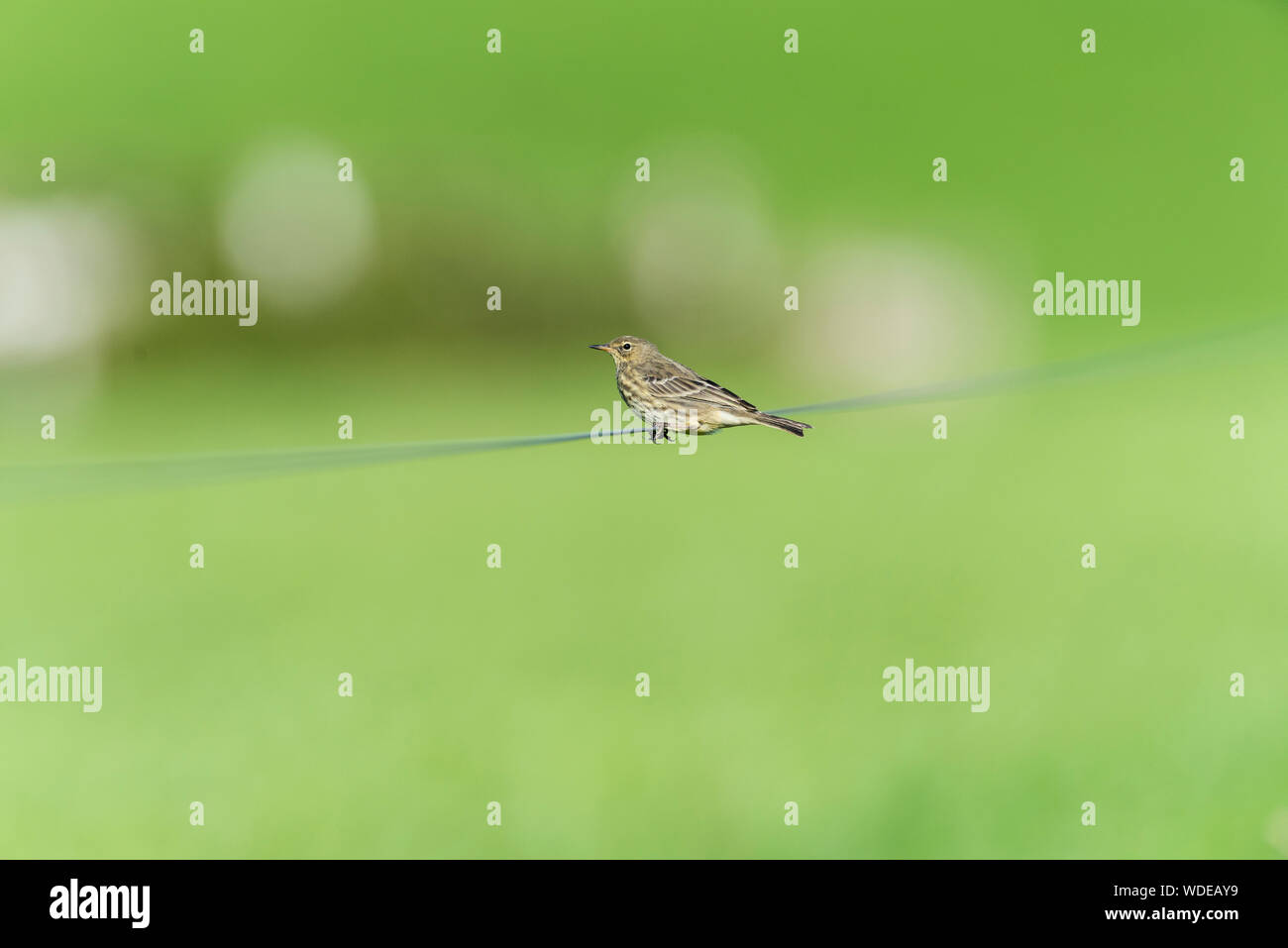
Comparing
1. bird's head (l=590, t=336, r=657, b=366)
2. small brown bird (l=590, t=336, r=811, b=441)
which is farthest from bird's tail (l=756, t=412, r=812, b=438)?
bird's head (l=590, t=336, r=657, b=366)

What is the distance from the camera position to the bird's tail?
8.17ft

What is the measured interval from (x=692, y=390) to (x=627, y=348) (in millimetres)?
318

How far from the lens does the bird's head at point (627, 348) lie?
9.71ft

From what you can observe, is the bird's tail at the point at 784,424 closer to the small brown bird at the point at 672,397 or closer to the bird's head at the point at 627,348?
the small brown bird at the point at 672,397

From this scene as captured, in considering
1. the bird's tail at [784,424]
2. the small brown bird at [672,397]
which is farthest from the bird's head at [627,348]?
the bird's tail at [784,424]

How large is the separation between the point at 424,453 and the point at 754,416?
0.92 meters

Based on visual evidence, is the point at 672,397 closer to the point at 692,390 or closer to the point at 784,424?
the point at 692,390

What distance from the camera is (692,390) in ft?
9.06

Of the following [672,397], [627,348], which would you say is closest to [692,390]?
[672,397]

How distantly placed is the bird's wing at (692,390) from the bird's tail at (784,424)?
2.0 inches

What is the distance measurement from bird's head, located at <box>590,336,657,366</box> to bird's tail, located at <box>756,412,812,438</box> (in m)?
0.55

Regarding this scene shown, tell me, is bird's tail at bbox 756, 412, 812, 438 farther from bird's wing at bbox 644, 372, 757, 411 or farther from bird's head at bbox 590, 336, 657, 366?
bird's head at bbox 590, 336, 657, 366

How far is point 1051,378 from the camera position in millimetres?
2398

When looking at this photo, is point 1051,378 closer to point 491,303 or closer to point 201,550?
point 491,303
